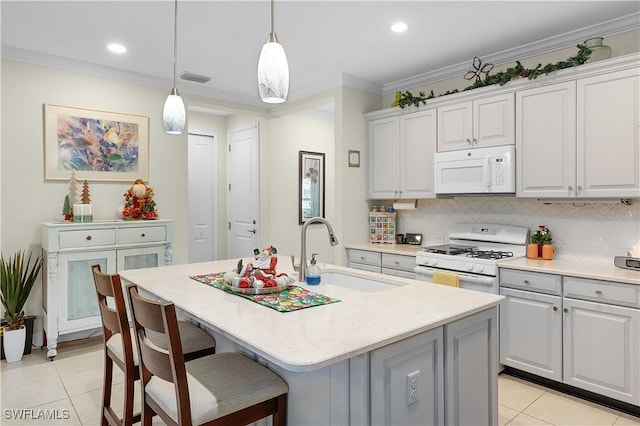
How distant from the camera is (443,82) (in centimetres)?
408

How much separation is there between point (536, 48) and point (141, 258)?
3.89 metres

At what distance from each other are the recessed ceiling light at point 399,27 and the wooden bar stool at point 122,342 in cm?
249

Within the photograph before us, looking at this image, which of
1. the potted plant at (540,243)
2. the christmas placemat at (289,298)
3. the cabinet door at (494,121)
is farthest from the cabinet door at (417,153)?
the christmas placemat at (289,298)

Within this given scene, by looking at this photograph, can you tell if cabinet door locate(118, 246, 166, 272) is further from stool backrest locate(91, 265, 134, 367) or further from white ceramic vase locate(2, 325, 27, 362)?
stool backrest locate(91, 265, 134, 367)

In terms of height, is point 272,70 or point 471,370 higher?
point 272,70

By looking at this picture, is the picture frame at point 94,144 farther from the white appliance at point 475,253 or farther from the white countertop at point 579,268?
the white countertop at point 579,268

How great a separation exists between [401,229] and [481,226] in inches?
37.9

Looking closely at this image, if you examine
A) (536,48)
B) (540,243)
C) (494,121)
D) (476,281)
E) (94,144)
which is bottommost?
(476,281)

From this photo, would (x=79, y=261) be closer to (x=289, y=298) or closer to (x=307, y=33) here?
(x=289, y=298)

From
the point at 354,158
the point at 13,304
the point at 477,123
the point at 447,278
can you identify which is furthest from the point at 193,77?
the point at 447,278

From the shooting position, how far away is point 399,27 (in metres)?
3.06

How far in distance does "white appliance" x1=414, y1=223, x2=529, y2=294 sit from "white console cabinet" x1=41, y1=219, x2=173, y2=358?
2572mm

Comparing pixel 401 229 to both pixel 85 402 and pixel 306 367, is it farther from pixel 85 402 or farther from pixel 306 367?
pixel 306 367

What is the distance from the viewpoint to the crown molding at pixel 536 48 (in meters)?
2.91
